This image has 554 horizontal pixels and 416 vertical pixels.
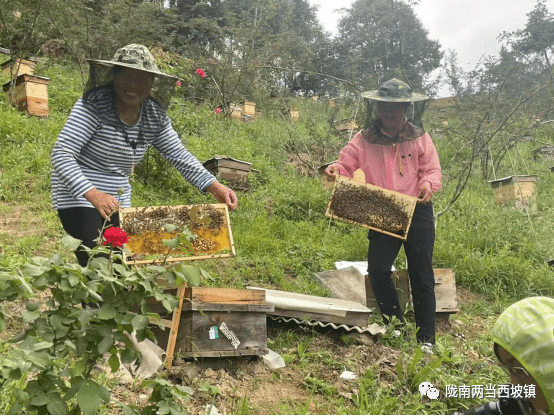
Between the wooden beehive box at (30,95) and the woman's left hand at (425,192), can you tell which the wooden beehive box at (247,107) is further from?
the woman's left hand at (425,192)

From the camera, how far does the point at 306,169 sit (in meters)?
9.09

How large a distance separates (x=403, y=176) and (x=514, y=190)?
4.45 metres

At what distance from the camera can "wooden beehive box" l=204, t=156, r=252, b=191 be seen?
7.00 metres

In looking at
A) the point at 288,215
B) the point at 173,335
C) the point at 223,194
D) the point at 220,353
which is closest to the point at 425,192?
the point at 223,194

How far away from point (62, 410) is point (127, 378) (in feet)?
5.02

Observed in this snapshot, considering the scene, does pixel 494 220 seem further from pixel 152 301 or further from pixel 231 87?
pixel 231 87

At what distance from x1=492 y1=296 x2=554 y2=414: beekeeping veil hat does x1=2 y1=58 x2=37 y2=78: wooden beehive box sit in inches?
363

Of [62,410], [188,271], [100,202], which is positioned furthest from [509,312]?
Result: [100,202]

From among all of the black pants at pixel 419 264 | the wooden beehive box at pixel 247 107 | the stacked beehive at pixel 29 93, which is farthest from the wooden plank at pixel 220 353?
the wooden beehive box at pixel 247 107

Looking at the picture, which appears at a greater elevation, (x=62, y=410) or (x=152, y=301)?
(x=62, y=410)

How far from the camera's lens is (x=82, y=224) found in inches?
117

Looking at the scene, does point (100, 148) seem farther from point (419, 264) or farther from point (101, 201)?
point (419, 264)

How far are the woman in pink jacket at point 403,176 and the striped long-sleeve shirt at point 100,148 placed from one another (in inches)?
54.1

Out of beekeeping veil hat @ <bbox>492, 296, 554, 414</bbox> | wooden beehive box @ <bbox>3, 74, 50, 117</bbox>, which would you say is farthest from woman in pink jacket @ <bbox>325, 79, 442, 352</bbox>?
wooden beehive box @ <bbox>3, 74, 50, 117</bbox>
